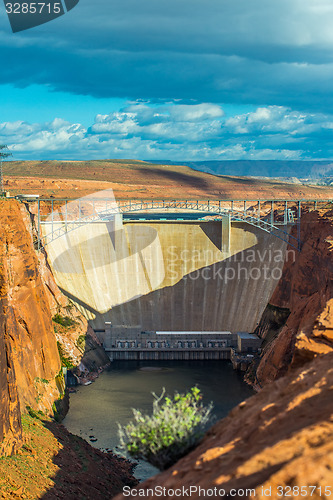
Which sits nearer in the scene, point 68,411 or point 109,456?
point 109,456

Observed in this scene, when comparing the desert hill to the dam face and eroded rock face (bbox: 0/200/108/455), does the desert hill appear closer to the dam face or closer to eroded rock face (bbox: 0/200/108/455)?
the dam face

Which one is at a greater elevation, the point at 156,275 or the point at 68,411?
the point at 156,275

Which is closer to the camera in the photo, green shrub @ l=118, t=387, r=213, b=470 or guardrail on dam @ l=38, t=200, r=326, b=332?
green shrub @ l=118, t=387, r=213, b=470

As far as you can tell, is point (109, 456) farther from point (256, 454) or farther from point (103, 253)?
point (103, 253)

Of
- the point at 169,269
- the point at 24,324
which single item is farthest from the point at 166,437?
the point at 169,269

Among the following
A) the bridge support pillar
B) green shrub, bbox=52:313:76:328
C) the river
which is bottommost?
the river

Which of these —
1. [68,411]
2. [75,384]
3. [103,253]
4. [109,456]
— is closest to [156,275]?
[103,253]

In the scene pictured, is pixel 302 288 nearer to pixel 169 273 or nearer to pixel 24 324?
pixel 169 273

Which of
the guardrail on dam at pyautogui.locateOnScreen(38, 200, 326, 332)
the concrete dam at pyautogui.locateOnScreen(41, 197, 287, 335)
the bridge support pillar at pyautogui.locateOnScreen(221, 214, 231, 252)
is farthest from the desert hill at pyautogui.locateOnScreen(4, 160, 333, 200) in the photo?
the bridge support pillar at pyautogui.locateOnScreen(221, 214, 231, 252)
